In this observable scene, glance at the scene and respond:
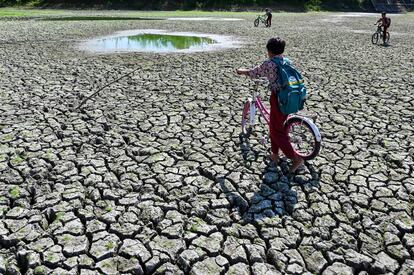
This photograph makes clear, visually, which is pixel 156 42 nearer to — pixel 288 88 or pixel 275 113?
pixel 275 113

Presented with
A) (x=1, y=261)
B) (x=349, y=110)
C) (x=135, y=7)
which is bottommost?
(x=1, y=261)

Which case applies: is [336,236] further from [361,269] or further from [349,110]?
[349,110]

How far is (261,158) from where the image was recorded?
7078mm

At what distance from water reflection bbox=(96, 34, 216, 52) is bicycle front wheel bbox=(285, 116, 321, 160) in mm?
13623

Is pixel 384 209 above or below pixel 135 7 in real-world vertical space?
below

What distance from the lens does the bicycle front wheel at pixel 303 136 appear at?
245 inches

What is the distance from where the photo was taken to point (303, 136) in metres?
6.88

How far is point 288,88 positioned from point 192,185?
86.8 inches

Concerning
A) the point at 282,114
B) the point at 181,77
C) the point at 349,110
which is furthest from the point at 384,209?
the point at 181,77

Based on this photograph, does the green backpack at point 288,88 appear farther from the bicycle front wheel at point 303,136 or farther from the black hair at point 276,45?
the bicycle front wheel at point 303,136

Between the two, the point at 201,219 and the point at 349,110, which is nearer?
the point at 201,219

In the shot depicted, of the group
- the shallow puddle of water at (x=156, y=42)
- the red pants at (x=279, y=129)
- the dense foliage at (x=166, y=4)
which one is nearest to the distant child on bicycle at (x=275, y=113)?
the red pants at (x=279, y=129)

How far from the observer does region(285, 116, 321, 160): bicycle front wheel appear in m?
6.22

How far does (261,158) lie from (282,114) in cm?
114
